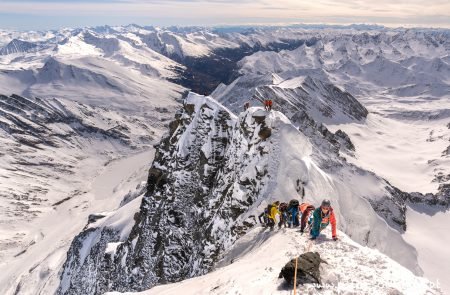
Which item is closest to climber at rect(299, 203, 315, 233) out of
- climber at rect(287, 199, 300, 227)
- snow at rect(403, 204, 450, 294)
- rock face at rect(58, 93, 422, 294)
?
climber at rect(287, 199, 300, 227)

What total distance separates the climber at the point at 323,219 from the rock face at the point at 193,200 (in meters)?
14.5

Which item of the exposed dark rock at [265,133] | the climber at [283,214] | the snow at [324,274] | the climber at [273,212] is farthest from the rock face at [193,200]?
the snow at [324,274]

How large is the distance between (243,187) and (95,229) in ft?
185

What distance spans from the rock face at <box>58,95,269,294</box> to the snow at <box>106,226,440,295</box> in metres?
13.6

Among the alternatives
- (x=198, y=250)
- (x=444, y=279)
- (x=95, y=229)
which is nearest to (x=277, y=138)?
(x=198, y=250)

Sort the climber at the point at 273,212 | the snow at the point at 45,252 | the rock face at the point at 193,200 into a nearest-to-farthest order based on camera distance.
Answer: the climber at the point at 273,212
the rock face at the point at 193,200
the snow at the point at 45,252

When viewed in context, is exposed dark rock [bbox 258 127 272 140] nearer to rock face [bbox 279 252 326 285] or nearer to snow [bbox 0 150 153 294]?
rock face [bbox 279 252 326 285]

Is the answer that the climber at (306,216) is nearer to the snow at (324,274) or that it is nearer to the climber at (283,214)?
the snow at (324,274)

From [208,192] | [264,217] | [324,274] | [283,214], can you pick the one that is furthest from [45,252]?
[324,274]

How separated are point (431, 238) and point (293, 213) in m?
77.9

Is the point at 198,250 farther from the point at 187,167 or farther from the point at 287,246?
the point at 287,246

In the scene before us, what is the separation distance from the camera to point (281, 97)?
163 metres

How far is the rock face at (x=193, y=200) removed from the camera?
4397cm

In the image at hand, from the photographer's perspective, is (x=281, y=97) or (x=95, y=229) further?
(x=281, y=97)
